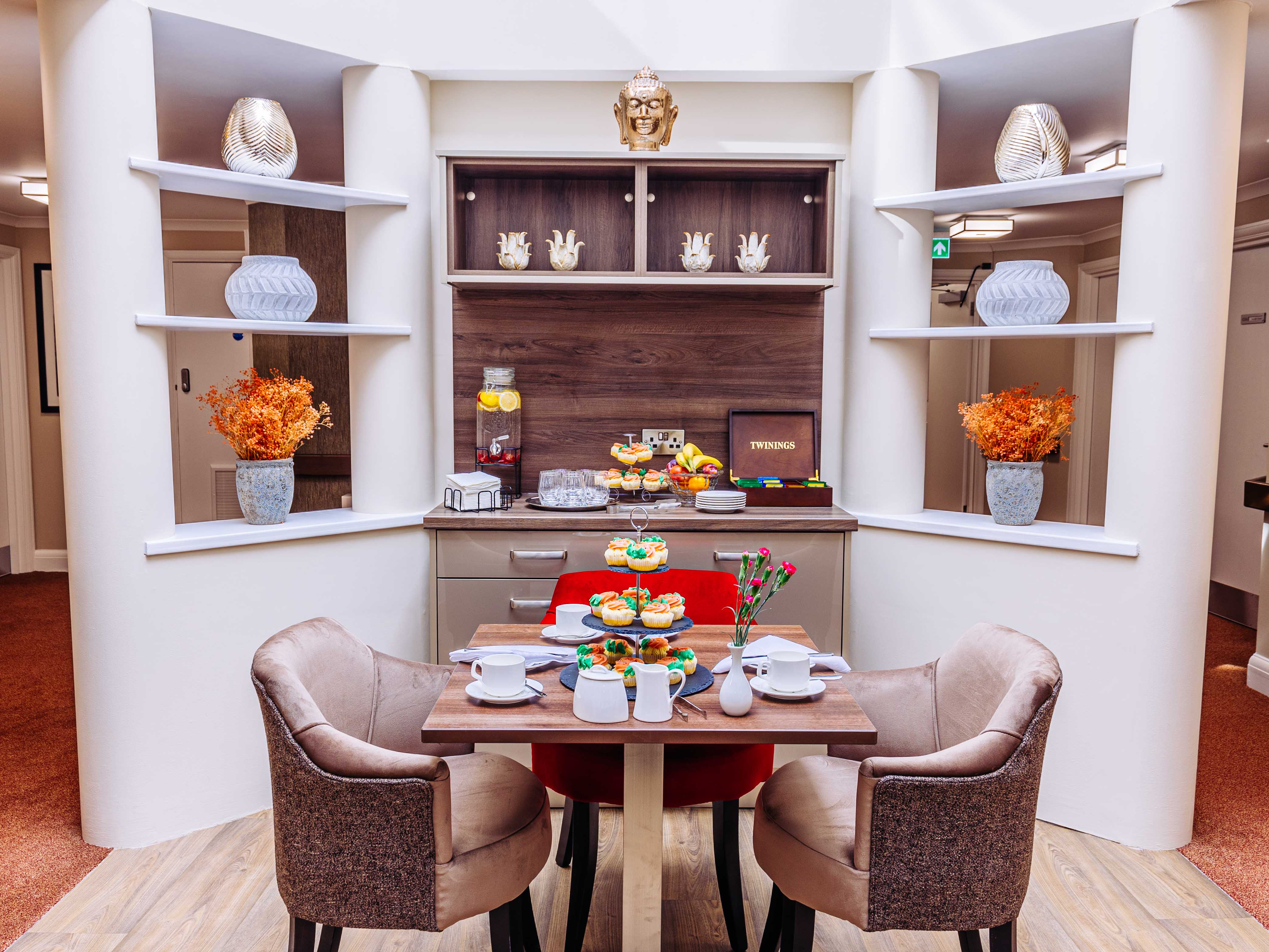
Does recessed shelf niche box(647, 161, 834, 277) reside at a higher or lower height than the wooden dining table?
higher

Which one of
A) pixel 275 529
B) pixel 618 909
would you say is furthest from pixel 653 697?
pixel 275 529

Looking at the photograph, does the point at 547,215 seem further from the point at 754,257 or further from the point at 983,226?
the point at 983,226

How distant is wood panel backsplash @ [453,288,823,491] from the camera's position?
3.22 m

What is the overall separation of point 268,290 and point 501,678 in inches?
66.2

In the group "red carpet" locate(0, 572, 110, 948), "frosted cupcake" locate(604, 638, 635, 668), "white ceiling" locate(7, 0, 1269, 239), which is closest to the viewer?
"frosted cupcake" locate(604, 638, 635, 668)

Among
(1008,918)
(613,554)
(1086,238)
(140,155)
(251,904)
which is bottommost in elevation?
(251,904)

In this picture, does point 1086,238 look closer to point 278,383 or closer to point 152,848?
point 278,383

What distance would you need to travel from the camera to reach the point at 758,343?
128 inches

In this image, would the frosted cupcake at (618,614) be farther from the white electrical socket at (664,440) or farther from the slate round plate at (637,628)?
the white electrical socket at (664,440)

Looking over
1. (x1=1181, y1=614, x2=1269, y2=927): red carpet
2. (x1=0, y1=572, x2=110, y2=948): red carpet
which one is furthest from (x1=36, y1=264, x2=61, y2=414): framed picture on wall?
(x1=1181, y1=614, x2=1269, y2=927): red carpet

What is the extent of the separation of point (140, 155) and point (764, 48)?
77.9 inches

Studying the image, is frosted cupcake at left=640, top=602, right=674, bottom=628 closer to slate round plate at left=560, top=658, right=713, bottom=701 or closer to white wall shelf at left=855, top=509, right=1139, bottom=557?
slate round plate at left=560, top=658, right=713, bottom=701

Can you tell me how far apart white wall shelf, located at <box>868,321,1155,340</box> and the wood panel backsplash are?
368 mm

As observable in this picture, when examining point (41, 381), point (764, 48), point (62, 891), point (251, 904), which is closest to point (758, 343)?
point (764, 48)
